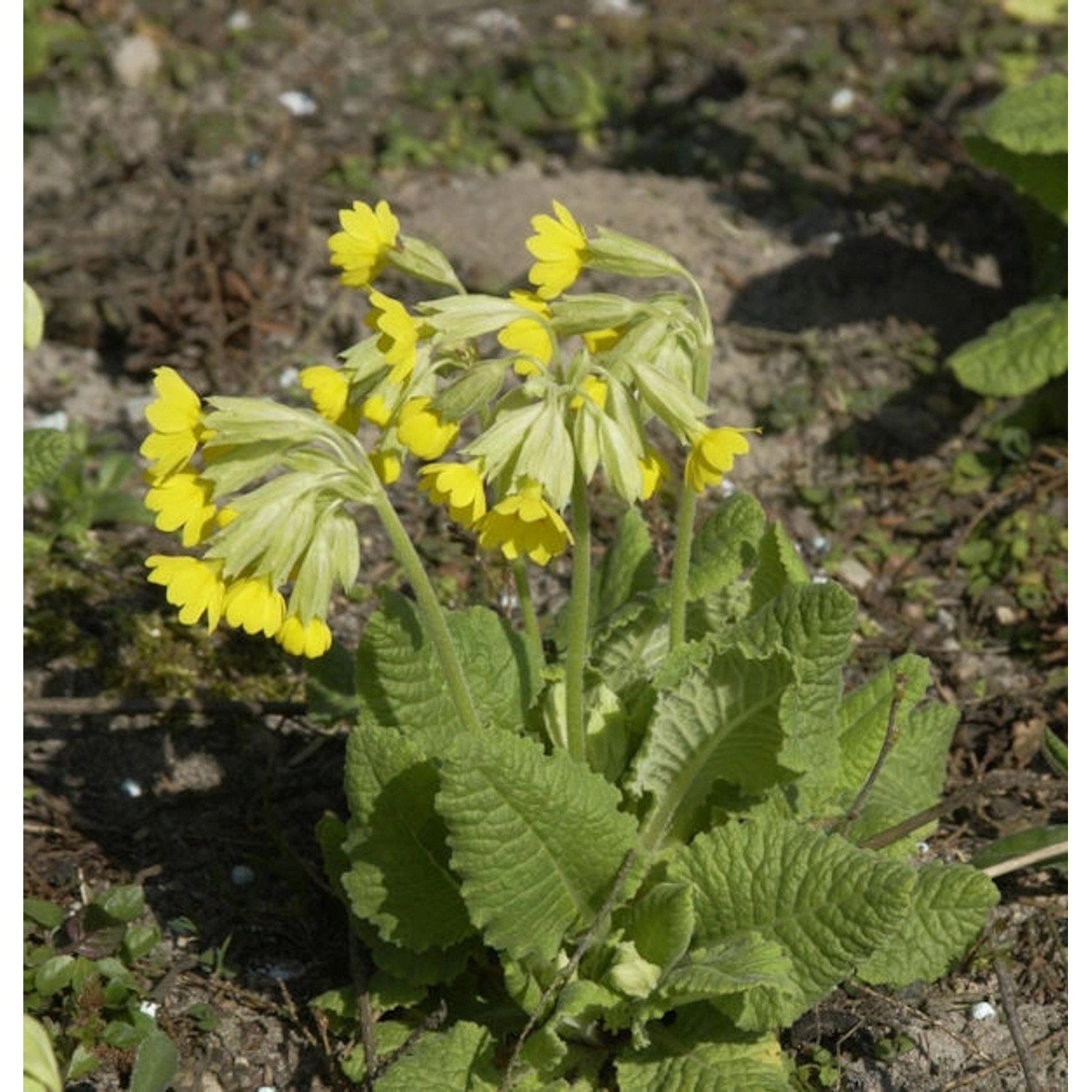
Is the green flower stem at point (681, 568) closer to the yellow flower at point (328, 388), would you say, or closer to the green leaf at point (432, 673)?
the green leaf at point (432, 673)

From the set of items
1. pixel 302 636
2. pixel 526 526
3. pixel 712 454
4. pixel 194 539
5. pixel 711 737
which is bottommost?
pixel 711 737

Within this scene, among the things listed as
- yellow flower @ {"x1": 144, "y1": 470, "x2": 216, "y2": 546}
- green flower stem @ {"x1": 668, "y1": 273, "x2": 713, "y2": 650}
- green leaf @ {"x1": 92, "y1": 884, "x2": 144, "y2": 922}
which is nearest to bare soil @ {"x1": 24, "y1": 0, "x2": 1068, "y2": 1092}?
green leaf @ {"x1": 92, "y1": 884, "x2": 144, "y2": 922}

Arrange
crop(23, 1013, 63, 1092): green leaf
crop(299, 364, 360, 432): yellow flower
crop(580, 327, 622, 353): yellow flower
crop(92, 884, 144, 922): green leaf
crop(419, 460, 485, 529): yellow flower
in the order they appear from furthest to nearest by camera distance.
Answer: crop(92, 884, 144, 922): green leaf
crop(580, 327, 622, 353): yellow flower
crop(299, 364, 360, 432): yellow flower
crop(419, 460, 485, 529): yellow flower
crop(23, 1013, 63, 1092): green leaf

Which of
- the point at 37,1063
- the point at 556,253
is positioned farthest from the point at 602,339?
the point at 37,1063

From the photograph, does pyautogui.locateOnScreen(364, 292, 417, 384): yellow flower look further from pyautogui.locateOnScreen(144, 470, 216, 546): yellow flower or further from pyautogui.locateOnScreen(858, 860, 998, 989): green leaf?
pyautogui.locateOnScreen(858, 860, 998, 989): green leaf

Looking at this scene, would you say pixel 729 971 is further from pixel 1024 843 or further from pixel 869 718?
pixel 1024 843

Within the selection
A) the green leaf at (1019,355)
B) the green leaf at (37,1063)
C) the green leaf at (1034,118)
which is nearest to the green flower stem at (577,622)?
the green leaf at (37,1063)
